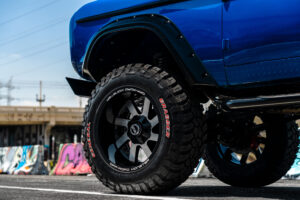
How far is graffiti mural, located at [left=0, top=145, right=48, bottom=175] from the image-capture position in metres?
16.7

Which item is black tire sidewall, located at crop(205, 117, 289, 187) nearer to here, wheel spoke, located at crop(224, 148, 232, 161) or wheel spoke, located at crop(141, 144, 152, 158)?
wheel spoke, located at crop(224, 148, 232, 161)

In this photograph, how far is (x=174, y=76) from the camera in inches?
139

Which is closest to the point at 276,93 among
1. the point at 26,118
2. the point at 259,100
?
the point at 259,100

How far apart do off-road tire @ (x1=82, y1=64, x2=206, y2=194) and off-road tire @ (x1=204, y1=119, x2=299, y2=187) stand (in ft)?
4.93

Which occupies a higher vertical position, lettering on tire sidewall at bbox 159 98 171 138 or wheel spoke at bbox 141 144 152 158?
lettering on tire sidewall at bbox 159 98 171 138

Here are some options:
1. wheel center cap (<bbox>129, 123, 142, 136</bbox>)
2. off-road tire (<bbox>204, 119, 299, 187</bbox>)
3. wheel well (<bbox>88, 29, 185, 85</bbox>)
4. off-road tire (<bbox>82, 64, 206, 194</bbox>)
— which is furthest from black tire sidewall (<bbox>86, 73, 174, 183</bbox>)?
off-road tire (<bbox>204, 119, 299, 187</bbox>)

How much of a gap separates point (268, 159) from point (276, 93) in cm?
145

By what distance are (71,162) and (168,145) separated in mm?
12681

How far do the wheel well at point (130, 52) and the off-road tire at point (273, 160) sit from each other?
1.48 m

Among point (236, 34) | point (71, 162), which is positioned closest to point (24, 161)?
point (71, 162)

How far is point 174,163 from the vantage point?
10.7ft

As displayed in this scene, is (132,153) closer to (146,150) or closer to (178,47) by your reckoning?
(146,150)

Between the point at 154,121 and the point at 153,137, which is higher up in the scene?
the point at 154,121

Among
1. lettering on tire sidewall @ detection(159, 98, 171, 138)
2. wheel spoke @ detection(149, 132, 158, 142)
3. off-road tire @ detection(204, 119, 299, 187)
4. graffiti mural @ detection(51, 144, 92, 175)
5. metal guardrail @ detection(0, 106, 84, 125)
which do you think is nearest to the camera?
lettering on tire sidewall @ detection(159, 98, 171, 138)
